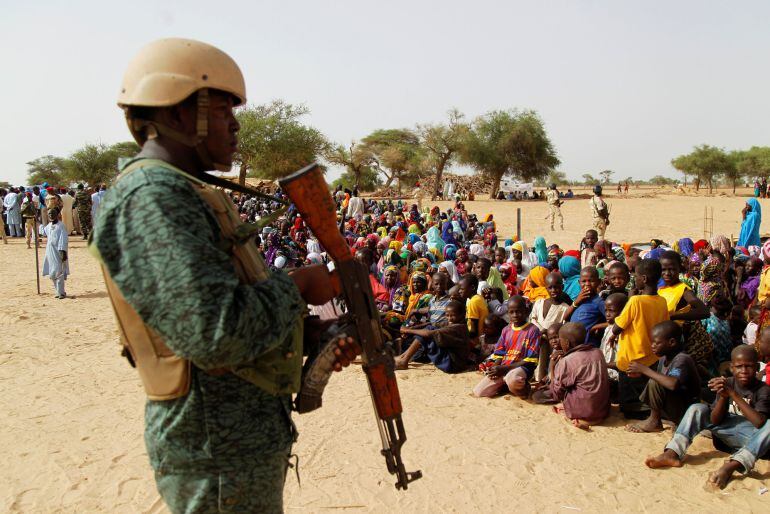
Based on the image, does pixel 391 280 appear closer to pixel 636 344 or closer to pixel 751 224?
pixel 636 344

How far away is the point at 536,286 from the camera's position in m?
7.38

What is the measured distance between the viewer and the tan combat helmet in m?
1.46

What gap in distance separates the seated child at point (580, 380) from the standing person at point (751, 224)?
743 cm

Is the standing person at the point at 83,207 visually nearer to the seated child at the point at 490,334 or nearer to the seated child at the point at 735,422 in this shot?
the seated child at the point at 490,334

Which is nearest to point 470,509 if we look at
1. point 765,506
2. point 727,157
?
point 765,506

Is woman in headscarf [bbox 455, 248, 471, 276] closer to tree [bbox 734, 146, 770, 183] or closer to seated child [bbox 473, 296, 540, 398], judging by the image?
seated child [bbox 473, 296, 540, 398]

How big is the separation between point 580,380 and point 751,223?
25.9 feet

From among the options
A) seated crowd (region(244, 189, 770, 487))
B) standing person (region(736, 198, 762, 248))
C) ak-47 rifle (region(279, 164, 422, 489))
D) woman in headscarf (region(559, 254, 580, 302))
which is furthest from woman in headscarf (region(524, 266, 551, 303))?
ak-47 rifle (region(279, 164, 422, 489))

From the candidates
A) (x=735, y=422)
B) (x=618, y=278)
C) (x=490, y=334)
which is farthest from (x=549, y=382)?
(x=735, y=422)

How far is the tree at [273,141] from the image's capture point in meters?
35.8

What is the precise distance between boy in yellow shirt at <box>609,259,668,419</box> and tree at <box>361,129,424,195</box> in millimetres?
40127

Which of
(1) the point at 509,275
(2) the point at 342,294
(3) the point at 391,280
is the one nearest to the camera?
(2) the point at 342,294

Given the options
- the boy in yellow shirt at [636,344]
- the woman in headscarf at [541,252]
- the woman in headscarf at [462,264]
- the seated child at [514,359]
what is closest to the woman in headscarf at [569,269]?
the woman in headscarf at [462,264]

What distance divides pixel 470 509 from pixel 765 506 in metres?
1.62
